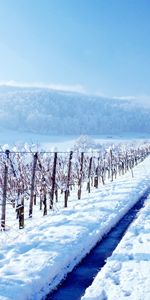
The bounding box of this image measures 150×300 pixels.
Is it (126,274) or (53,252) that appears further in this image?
(53,252)

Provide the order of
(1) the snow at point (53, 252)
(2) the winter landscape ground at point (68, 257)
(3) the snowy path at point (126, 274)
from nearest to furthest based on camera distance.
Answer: (3) the snowy path at point (126, 274) < (2) the winter landscape ground at point (68, 257) < (1) the snow at point (53, 252)

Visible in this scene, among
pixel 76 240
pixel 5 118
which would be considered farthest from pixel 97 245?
pixel 5 118

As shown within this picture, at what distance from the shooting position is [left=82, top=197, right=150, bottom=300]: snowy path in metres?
6.44

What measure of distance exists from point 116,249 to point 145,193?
41.2 feet

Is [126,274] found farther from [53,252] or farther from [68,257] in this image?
[53,252]

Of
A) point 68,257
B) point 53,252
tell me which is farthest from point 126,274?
point 53,252

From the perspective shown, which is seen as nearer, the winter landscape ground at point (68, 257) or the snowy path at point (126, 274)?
the snowy path at point (126, 274)

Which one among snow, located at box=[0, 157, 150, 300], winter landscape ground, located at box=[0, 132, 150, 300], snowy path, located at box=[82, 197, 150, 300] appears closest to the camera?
snowy path, located at box=[82, 197, 150, 300]

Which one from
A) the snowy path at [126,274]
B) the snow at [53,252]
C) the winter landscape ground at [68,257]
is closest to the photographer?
the snowy path at [126,274]

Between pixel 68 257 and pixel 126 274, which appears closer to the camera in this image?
pixel 126 274

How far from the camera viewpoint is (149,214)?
14.5m

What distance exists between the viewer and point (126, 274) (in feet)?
24.5

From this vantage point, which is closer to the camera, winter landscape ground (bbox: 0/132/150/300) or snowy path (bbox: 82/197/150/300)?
snowy path (bbox: 82/197/150/300)

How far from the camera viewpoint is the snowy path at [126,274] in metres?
6.44
